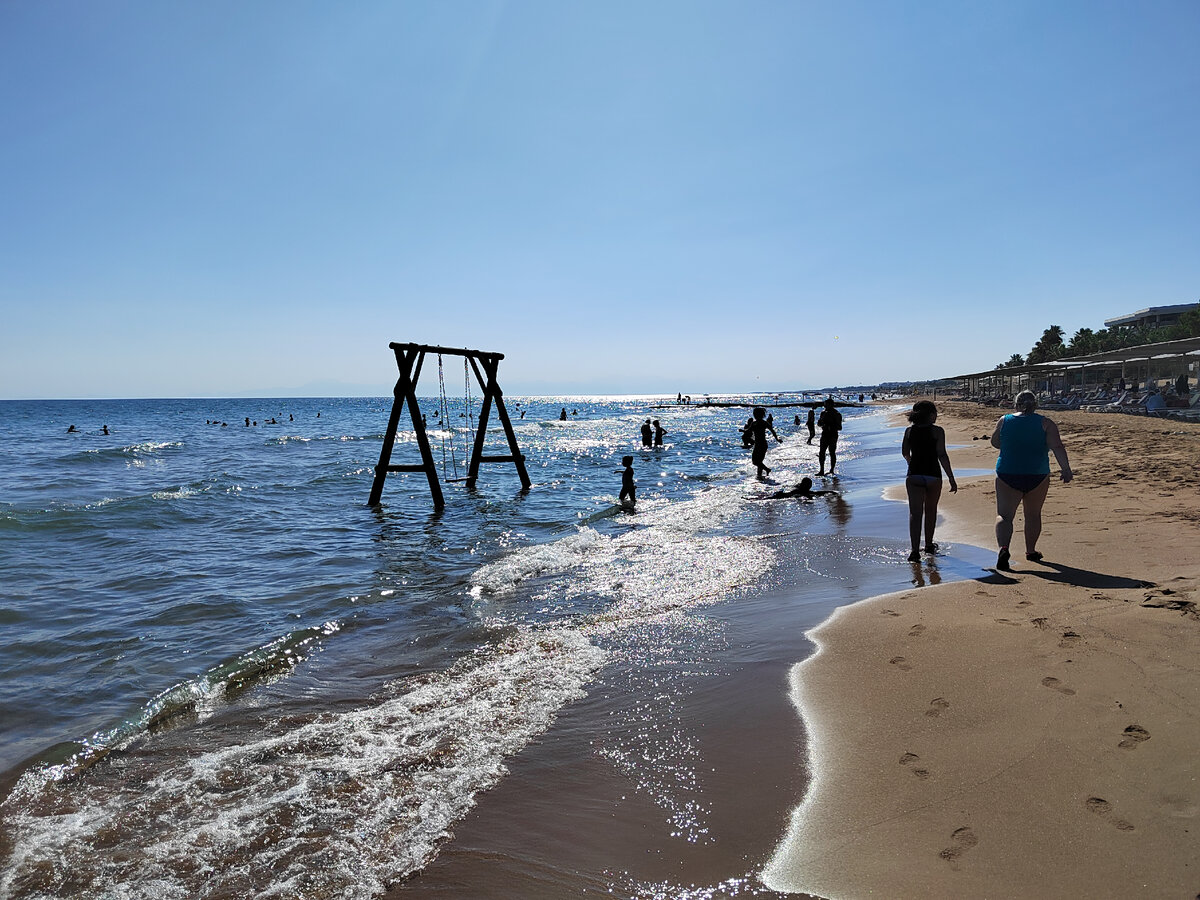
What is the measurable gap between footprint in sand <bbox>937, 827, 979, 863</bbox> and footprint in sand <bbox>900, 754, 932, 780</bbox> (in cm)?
42

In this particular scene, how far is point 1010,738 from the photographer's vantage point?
3.27 m

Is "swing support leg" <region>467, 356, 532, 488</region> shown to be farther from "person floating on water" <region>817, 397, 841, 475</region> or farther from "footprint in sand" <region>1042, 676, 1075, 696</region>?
"footprint in sand" <region>1042, 676, 1075, 696</region>

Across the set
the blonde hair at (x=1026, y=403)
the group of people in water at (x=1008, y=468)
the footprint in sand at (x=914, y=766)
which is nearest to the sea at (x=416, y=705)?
the footprint in sand at (x=914, y=766)

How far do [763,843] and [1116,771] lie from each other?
66.6 inches

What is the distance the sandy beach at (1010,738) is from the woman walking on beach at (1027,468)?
52 cm

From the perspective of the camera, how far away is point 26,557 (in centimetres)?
1038

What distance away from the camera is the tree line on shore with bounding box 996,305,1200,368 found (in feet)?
193

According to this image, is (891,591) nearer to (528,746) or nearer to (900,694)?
(900,694)

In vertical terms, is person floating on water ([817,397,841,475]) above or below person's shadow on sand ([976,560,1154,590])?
above

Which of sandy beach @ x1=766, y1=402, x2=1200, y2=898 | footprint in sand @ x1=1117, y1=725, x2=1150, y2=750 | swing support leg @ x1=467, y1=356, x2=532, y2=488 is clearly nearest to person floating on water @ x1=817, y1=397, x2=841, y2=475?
swing support leg @ x1=467, y1=356, x2=532, y2=488

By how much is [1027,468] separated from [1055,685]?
3845mm

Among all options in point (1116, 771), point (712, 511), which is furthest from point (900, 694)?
point (712, 511)

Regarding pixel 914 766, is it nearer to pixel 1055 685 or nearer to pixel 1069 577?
pixel 1055 685

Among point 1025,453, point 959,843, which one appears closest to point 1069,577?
point 1025,453
